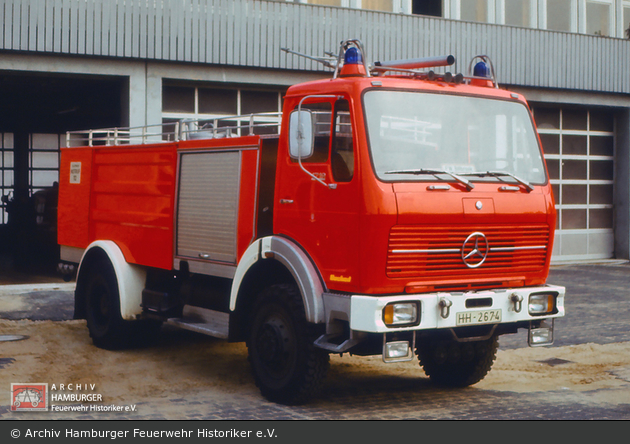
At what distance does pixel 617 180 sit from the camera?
20.8 metres

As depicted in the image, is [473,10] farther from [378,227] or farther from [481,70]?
[378,227]

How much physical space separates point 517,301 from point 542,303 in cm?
34

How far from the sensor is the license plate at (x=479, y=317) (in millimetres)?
6254

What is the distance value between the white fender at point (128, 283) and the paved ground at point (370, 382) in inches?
19.2

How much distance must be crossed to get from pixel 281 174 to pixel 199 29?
880 centimetres

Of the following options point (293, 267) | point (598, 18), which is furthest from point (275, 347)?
point (598, 18)

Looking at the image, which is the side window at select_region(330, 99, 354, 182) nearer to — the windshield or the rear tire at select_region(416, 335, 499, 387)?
the windshield

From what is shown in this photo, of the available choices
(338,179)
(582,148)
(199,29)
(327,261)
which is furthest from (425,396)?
(582,148)

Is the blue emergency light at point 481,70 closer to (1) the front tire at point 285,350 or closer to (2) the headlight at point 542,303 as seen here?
(2) the headlight at point 542,303

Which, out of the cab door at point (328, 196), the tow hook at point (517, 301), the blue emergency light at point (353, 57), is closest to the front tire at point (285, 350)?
the cab door at point (328, 196)

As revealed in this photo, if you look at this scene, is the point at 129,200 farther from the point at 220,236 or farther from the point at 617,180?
the point at 617,180

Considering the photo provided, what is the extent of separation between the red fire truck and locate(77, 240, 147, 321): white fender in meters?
1.13

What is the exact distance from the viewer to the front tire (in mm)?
6398

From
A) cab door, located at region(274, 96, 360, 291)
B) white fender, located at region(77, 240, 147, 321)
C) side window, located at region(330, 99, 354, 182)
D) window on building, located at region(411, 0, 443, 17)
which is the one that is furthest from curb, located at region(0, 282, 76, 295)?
window on building, located at region(411, 0, 443, 17)
